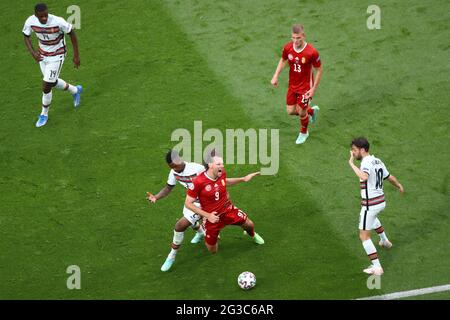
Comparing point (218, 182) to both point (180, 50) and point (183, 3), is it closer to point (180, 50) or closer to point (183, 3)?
point (180, 50)

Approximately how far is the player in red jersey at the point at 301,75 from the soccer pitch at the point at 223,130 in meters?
0.53

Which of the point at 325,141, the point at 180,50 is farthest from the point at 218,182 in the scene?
the point at 180,50

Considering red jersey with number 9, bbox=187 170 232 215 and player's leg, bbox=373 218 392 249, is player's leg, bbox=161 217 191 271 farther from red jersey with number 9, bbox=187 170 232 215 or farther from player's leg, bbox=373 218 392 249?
player's leg, bbox=373 218 392 249

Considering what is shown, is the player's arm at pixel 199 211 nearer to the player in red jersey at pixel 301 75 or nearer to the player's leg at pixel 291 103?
the player in red jersey at pixel 301 75

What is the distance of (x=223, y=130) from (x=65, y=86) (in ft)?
10.3

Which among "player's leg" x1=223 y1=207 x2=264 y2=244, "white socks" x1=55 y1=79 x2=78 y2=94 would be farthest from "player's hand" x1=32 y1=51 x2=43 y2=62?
"player's leg" x1=223 y1=207 x2=264 y2=244

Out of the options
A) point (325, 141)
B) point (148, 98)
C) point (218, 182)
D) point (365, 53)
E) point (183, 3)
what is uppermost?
point (183, 3)

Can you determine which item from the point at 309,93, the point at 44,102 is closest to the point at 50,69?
the point at 44,102

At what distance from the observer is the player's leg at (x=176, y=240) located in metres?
12.8

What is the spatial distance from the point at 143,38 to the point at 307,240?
23.0 feet

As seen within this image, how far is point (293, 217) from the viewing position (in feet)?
45.6

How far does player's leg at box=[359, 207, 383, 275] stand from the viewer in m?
12.4

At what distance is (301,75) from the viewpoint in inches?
590

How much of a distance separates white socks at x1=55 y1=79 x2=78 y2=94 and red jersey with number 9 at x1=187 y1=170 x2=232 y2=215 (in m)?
5.05
